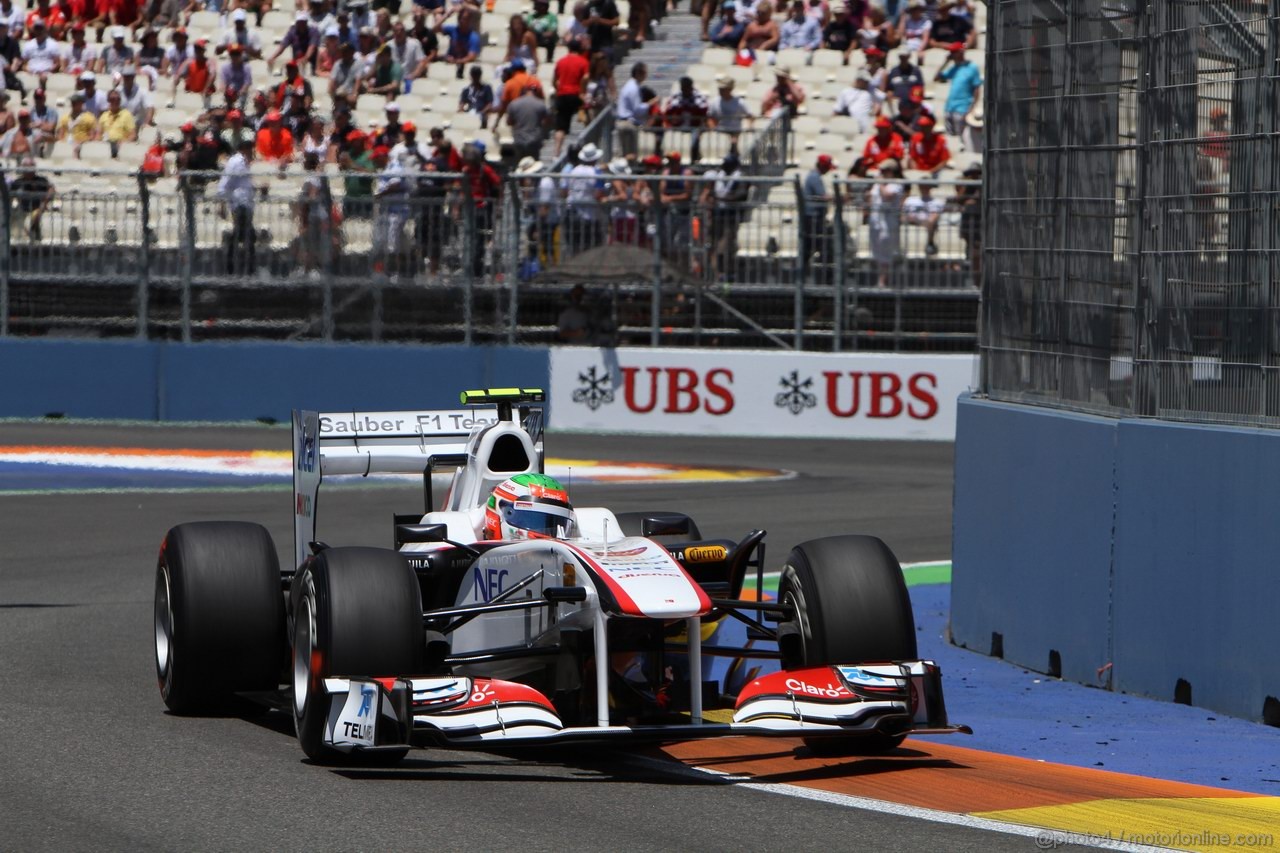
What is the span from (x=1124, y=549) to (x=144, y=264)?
14.8 meters

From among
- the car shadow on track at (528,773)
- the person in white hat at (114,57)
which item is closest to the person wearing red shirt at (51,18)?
the person in white hat at (114,57)

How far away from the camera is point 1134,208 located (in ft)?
28.7

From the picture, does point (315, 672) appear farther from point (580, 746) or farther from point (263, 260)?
point (263, 260)

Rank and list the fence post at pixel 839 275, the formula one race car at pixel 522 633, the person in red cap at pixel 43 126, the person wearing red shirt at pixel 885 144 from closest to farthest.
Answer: the formula one race car at pixel 522 633 → the fence post at pixel 839 275 → the person wearing red shirt at pixel 885 144 → the person in red cap at pixel 43 126

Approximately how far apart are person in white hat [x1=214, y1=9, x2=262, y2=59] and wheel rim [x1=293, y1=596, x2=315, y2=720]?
830 inches

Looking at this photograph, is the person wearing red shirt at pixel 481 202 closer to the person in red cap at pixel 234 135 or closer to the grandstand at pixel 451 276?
the grandstand at pixel 451 276

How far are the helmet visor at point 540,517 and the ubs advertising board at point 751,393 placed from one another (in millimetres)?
13449

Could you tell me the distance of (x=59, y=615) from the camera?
10539 mm

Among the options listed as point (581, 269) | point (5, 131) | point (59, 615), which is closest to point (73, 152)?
point (5, 131)

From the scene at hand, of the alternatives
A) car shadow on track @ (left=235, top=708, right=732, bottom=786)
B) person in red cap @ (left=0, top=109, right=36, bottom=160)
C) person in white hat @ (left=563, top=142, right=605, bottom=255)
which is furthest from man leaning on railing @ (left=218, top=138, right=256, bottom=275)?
car shadow on track @ (left=235, top=708, right=732, bottom=786)

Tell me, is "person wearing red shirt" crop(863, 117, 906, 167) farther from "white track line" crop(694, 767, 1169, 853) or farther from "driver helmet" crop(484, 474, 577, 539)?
"white track line" crop(694, 767, 1169, 853)

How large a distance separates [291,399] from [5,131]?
750 centimetres

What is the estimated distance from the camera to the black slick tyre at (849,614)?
7055 millimetres

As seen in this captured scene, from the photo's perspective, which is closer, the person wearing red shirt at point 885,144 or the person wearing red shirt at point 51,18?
the person wearing red shirt at point 885,144
